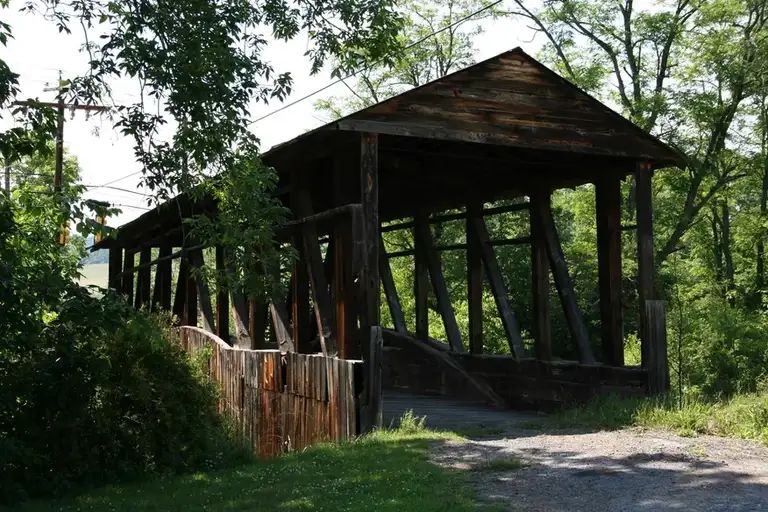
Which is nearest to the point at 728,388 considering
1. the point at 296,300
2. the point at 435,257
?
the point at 435,257

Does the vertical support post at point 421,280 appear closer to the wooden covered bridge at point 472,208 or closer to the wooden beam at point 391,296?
the wooden covered bridge at point 472,208

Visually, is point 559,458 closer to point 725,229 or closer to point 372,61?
point 372,61

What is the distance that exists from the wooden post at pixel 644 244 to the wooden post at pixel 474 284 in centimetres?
318

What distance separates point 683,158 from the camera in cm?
1338

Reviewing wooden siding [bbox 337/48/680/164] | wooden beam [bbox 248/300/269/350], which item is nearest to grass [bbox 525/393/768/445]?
wooden siding [bbox 337/48/680/164]

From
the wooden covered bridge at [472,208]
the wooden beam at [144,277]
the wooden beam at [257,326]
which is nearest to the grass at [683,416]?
the wooden covered bridge at [472,208]

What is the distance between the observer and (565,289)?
46.7ft

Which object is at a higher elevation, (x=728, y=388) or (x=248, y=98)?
(x=248, y=98)

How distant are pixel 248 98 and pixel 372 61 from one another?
6.04 ft

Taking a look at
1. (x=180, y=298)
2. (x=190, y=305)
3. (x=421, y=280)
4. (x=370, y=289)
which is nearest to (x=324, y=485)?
(x=370, y=289)

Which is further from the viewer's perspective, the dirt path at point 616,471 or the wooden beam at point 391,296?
the wooden beam at point 391,296

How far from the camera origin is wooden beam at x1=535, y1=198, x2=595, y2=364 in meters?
13.7

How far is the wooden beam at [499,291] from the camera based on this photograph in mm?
14773

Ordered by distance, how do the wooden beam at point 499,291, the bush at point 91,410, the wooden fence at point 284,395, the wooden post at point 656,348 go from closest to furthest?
the bush at point 91,410 < the wooden fence at point 284,395 < the wooden post at point 656,348 < the wooden beam at point 499,291
